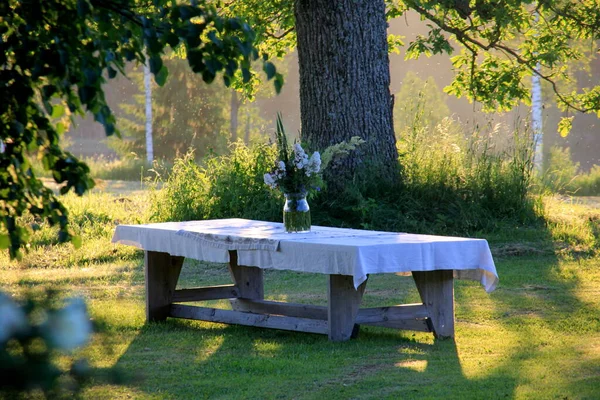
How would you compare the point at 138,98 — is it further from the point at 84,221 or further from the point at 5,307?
the point at 5,307

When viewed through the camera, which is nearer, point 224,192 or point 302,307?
point 302,307

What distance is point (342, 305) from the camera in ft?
19.9

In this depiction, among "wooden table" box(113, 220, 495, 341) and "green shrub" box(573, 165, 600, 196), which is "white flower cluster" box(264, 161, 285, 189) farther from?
"green shrub" box(573, 165, 600, 196)

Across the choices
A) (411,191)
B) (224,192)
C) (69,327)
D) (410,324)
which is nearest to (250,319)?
(410,324)

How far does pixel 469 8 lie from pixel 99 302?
322 inches

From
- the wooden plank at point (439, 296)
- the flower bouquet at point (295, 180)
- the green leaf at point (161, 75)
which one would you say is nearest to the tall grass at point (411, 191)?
the flower bouquet at point (295, 180)

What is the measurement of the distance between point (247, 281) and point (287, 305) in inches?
30.0

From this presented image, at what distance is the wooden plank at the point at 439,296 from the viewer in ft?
20.4

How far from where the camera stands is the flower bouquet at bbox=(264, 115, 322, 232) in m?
6.68

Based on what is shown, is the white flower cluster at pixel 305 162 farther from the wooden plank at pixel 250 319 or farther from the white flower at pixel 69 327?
the white flower at pixel 69 327

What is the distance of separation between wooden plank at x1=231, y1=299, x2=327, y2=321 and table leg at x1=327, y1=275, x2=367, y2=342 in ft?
1.42

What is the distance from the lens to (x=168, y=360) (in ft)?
19.2

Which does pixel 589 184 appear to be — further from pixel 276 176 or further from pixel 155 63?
pixel 155 63

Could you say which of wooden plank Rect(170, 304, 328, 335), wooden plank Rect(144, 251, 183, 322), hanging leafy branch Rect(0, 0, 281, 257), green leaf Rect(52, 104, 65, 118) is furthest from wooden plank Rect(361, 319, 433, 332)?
green leaf Rect(52, 104, 65, 118)
